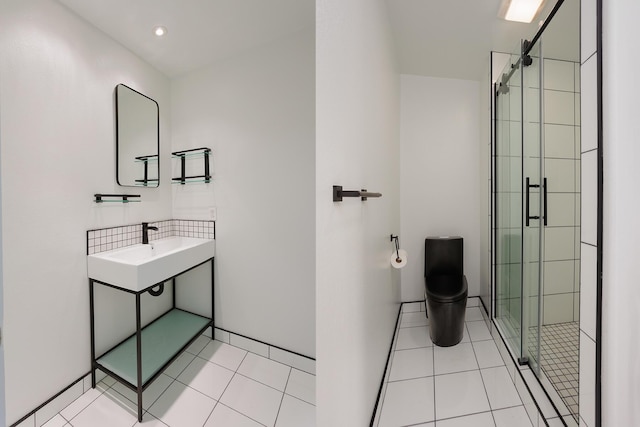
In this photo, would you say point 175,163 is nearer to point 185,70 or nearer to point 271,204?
point 185,70

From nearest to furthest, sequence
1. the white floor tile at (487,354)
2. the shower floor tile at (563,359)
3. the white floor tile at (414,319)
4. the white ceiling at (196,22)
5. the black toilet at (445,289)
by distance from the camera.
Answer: the shower floor tile at (563,359) < the white ceiling at (196,22) < the white floor tile at (487,354) < the black toilet at (445,289) < the white floor tile at (414,319)

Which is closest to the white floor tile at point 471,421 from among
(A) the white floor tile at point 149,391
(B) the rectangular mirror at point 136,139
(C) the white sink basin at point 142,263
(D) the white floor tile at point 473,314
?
(D) the white floor tile at point 473,314

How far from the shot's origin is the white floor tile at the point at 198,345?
5.41 ft

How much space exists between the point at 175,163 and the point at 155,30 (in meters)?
0.84

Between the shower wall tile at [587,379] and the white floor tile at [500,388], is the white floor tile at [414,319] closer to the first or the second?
the white floor tile at [500,388]

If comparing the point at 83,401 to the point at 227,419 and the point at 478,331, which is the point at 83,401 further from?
the point at 478,331

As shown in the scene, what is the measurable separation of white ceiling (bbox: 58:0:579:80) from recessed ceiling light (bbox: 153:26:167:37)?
0.02 metres

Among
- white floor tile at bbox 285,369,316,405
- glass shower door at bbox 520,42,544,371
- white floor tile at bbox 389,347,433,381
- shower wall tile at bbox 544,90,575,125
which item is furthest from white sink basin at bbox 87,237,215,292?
shower wall tile at bbox 544,90,575,125

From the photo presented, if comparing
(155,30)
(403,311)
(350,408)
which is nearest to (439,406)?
(350,408)

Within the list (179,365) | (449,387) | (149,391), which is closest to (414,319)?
(449,387)

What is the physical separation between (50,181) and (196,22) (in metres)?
1.14

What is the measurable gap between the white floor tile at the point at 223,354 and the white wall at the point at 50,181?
58cm

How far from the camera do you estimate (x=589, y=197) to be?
2.58 ft

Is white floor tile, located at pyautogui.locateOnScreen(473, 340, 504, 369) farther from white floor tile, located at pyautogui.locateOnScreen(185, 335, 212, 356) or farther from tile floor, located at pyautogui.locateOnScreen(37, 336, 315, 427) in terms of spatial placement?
white floor tile, located at pyautogui.locateOnScreen(185, 335, 212, 356)
